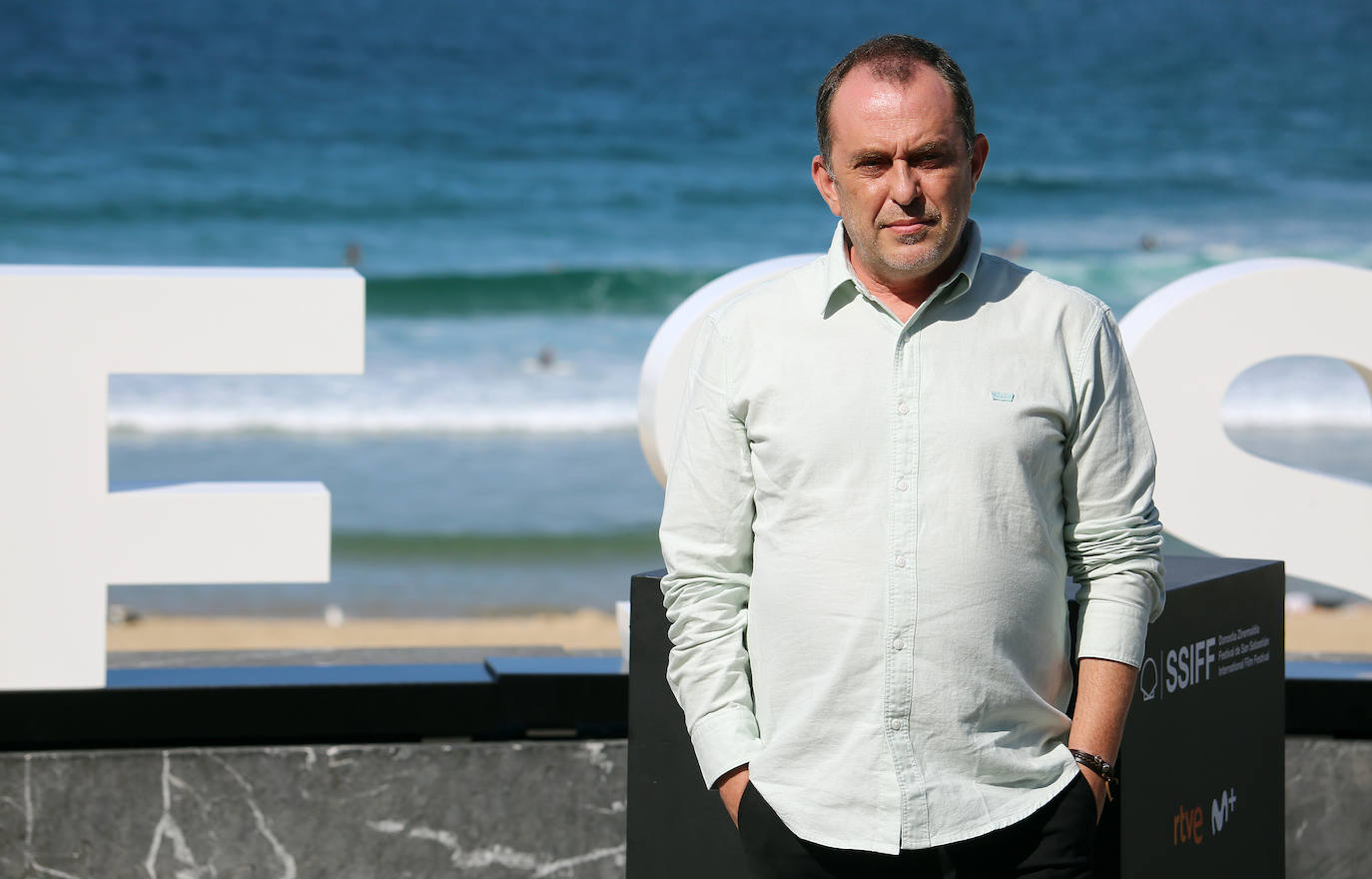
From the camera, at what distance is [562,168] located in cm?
1589

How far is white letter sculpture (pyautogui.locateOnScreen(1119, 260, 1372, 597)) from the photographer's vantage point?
10.3 ft

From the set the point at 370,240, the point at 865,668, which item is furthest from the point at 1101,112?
the point at 865,668

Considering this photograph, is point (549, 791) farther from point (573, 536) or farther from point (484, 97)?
point (484, 97)

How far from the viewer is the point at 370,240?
14.5 meters

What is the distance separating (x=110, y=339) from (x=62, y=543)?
0.42m

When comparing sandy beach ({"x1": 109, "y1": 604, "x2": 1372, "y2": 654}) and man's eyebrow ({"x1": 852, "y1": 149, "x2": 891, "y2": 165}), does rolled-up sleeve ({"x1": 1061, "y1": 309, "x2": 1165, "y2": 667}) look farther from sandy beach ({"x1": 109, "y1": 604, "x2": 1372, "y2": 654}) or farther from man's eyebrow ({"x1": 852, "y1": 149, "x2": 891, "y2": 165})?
sandy beach ({"x1": 109, "y1": 604, "x2": 1372, "y2": 654})

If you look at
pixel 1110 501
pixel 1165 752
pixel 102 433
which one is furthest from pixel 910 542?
pixel 102 433

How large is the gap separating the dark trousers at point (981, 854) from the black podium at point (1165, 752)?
Result: 1.62ft

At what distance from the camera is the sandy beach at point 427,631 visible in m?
4.98

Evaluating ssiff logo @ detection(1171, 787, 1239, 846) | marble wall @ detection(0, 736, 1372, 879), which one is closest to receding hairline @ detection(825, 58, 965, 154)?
ssiff logo @ detection(1171, 787, 1239, 846)

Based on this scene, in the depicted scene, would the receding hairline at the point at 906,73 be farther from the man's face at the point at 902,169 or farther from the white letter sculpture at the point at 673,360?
the white letter sculpture at the point at 673,360

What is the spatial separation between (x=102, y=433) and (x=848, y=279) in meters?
1.95

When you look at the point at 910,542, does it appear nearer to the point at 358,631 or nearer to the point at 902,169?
the point at 902,169

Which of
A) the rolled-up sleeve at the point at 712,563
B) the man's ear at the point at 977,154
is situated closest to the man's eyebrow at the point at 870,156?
the man's ear at the point at 977,154
